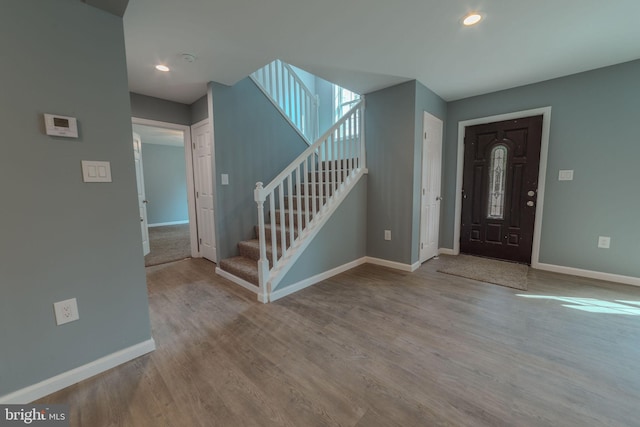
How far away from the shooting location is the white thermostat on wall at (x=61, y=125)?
1315mm

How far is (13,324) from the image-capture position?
1282 mm

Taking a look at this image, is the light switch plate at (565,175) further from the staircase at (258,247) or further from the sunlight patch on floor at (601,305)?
the staircase at (258,247)

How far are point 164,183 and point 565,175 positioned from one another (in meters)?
8.67

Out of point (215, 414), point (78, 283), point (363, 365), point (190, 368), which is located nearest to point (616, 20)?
point (363, 365)

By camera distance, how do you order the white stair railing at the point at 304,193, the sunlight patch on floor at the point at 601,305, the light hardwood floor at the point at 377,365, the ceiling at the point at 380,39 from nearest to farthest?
the light hardwood floor at the point at 377,365 < the ceiling at the point at 380,39 < the sunlight patch on floor at the point at 601,305 < the white stair railing at the point at 304,193

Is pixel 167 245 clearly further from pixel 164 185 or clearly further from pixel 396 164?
pixel 396 164

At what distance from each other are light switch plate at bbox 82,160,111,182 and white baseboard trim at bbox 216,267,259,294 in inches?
63.5

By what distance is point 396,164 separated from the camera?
10.6 ft

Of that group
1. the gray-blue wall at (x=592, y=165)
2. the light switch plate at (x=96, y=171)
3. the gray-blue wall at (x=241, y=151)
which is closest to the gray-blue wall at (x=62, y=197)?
the light switch plate at (x=96, y=171)

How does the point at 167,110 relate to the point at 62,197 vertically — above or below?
above

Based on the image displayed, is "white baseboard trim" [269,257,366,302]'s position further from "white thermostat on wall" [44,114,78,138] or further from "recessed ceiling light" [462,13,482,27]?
"recessed ceiling light" [462,13,482,27]

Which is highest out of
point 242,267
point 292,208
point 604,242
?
point 292,208

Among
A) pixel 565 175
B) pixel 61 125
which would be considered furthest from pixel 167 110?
pixel 565 175

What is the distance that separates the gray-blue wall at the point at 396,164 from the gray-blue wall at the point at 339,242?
0.16 meters
